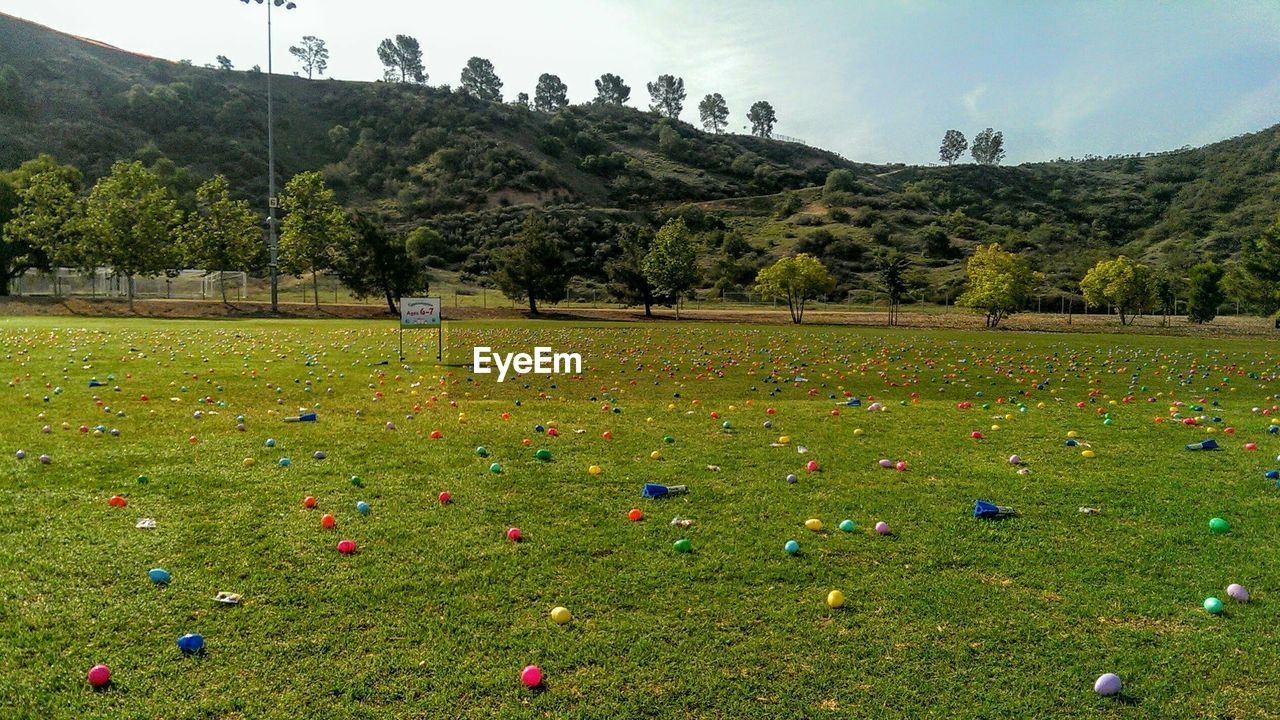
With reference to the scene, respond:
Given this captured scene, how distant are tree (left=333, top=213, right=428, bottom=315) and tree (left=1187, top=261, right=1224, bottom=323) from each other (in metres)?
59.7

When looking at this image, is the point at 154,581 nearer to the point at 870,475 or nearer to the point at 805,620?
the point at 805,620

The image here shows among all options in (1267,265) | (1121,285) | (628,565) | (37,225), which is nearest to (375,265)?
(37,225)

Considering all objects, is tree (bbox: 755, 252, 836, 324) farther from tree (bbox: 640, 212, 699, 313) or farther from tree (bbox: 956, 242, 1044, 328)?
tree (bbox: 956, 242, 1044, 328)

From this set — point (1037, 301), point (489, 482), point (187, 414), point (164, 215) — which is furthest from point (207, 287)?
point (1037, 301)

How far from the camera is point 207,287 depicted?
2402 inches

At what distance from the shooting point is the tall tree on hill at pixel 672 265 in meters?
58.5

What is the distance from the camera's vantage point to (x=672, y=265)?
192 feet

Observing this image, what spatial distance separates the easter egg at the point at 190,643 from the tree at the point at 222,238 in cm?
5481

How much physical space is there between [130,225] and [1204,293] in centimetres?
7810

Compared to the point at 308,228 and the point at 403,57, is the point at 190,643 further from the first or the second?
the point at 403,57

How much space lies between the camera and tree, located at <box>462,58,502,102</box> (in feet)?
Result: 616

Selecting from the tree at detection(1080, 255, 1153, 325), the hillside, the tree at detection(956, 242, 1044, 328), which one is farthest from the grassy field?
the hillside

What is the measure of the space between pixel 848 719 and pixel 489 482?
15.2 feet

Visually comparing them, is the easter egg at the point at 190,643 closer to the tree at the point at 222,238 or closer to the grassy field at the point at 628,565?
the grassy field at the point at 628,565
